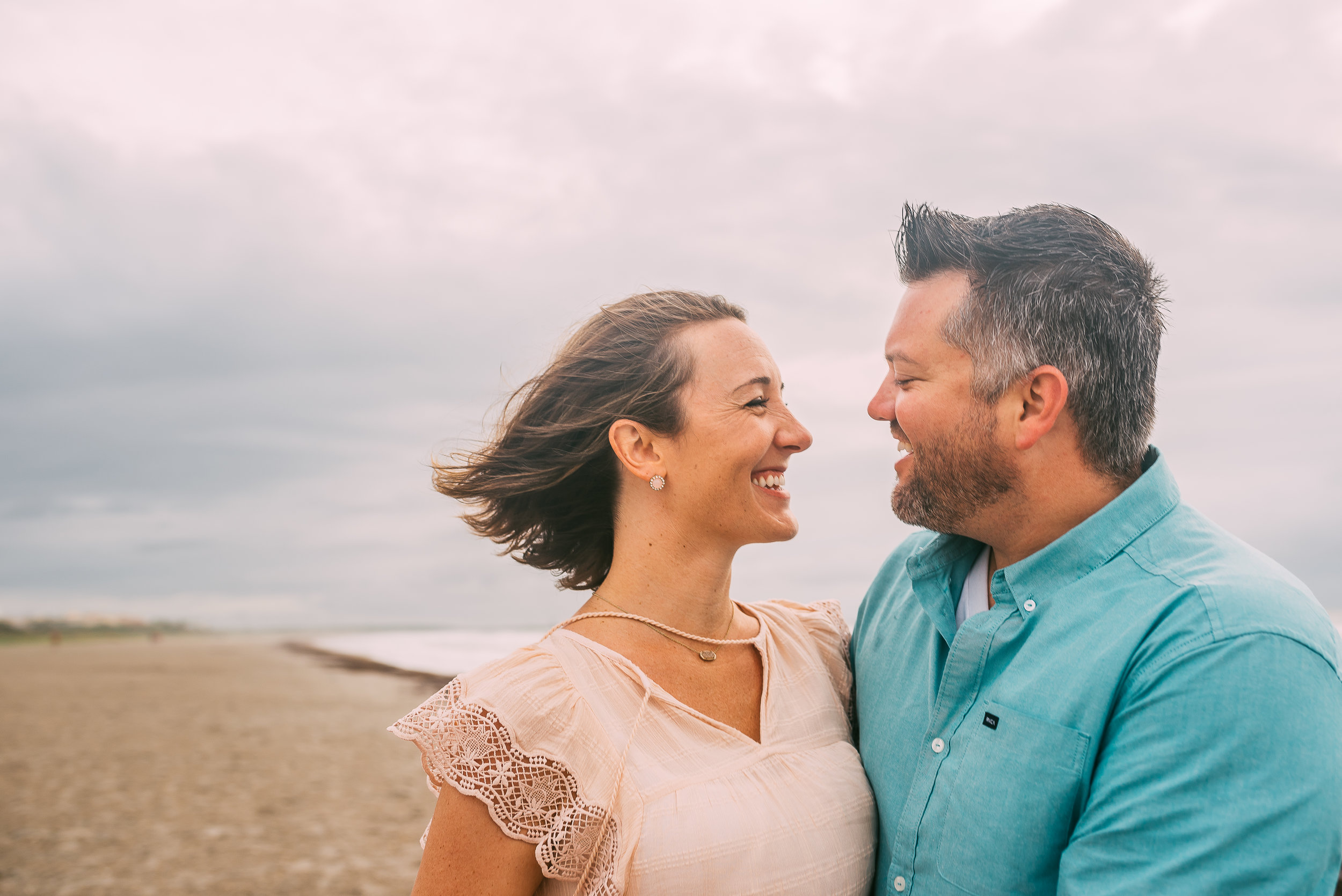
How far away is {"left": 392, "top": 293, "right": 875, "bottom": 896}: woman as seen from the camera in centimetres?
240

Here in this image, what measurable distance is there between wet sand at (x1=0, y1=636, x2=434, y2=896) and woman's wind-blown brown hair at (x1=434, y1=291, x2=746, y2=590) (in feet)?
24.8

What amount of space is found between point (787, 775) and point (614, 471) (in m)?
1.15

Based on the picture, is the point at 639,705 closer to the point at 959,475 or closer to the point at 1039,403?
the point at 959,475

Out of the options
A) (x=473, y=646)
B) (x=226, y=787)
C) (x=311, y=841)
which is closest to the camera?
(x=311, y=841)

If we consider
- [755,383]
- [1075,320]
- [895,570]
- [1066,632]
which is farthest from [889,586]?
[1075,320]

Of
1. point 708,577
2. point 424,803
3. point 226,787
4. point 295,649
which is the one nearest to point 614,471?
point 708,577

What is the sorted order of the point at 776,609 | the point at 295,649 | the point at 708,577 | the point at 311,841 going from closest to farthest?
the point at 708,577 < the point at 776,609 < the point at 311,841 < the point at 295,649

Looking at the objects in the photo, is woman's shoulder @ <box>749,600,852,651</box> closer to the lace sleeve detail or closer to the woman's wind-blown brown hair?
the woman's wind-blown brown hair

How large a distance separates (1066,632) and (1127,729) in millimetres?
285

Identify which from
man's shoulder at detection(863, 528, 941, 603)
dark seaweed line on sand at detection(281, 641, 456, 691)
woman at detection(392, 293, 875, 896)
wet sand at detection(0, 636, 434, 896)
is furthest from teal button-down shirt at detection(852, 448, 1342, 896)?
dark seaweed line on sand at detection(281, 641, 456, 691)

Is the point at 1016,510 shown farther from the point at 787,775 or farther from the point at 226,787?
the point at 226,787

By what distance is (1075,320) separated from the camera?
253cm

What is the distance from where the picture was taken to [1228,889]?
182 cm

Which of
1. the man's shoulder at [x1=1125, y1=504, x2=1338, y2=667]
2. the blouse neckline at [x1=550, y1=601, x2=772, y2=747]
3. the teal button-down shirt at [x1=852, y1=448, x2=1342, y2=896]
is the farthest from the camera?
the blouse neckline at [x1=550, y1=601, x2=772, y2=747]
